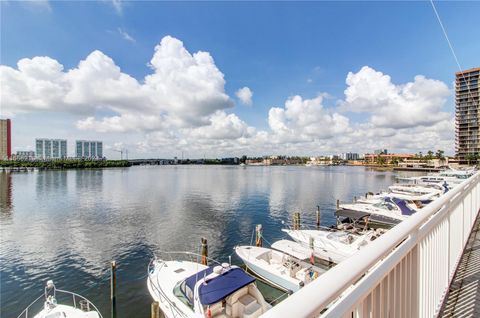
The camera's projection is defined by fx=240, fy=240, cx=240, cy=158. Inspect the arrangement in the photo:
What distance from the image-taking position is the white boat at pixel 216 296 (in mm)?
7996

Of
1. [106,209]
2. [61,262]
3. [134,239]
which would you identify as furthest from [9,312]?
[106,209]

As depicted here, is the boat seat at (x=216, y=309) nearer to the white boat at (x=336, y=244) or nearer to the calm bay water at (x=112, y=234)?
the calm bay water at (x=112, y=234)

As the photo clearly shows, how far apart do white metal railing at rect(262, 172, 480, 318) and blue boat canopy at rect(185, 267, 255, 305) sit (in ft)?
20.6

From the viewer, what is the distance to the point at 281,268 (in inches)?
490

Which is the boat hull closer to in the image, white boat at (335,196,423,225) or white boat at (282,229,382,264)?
white boat at (282,229,382,264)

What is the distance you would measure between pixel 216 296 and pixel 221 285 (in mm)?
459

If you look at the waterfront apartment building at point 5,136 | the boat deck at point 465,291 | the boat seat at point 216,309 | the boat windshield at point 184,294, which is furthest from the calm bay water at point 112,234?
the waterfront apartment building at point 5,136

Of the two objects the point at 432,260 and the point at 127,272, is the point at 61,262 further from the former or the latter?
the point at 432,260

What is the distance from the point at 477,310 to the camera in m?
3.16

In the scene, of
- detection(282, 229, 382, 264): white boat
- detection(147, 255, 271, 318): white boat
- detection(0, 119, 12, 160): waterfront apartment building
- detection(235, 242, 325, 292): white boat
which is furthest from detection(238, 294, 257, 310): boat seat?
detection(0, 119, 12, 160): waterfront apartment building

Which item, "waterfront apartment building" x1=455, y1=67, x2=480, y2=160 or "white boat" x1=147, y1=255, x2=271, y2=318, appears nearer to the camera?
"white boat" x1=147, y1=255, x2=271, y2=318

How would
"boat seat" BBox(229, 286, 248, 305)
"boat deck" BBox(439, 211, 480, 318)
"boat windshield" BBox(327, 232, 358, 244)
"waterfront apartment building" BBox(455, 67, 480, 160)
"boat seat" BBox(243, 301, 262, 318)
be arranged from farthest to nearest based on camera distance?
"waterfront apartment building" BBox(455, 67, 480, 160), "boat windshield" BBox(327, 232, 358, 244), "boat seat" BBox(229, 286, 248, 305), "boat seat" BBox(243, 301, 262, 318), "boat deck" BBox(439, 211, 480, 318)

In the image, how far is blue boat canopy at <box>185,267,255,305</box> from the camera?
26.1 ft

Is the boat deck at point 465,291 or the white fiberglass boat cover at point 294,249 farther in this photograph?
the white fiberglass boat cover at point 294,249
